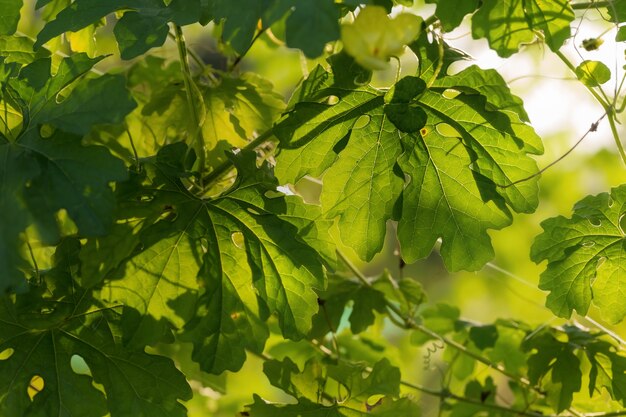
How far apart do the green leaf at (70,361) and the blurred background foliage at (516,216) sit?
0.40m

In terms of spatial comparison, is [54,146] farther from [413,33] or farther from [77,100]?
[413,33]

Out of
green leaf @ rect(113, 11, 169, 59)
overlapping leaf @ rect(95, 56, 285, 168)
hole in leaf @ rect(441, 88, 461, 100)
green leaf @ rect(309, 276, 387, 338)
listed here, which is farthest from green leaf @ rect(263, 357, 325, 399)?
green leaf @ rect(113, 11, 169, 59)

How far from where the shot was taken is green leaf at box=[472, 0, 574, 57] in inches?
48.0

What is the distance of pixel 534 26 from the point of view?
1.22m

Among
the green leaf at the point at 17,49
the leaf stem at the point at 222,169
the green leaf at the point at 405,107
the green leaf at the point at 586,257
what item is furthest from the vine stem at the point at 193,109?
the green leaf at the point at 586,257

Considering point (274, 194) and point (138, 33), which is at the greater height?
point (138, 33)

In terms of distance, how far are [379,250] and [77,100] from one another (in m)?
0.52

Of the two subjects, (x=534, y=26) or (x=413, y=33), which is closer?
(x=413, y=33)

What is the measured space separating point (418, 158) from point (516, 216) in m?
1.70

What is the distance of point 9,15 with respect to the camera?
1.35 meters

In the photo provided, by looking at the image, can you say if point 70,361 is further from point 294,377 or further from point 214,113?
point 214,113

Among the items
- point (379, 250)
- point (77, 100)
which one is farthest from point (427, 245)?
point (77, 100)

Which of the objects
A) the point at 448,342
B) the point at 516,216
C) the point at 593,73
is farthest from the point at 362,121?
the point at 516,216

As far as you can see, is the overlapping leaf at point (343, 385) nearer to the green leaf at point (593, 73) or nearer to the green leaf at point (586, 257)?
the green leaf at point (586, 257)
